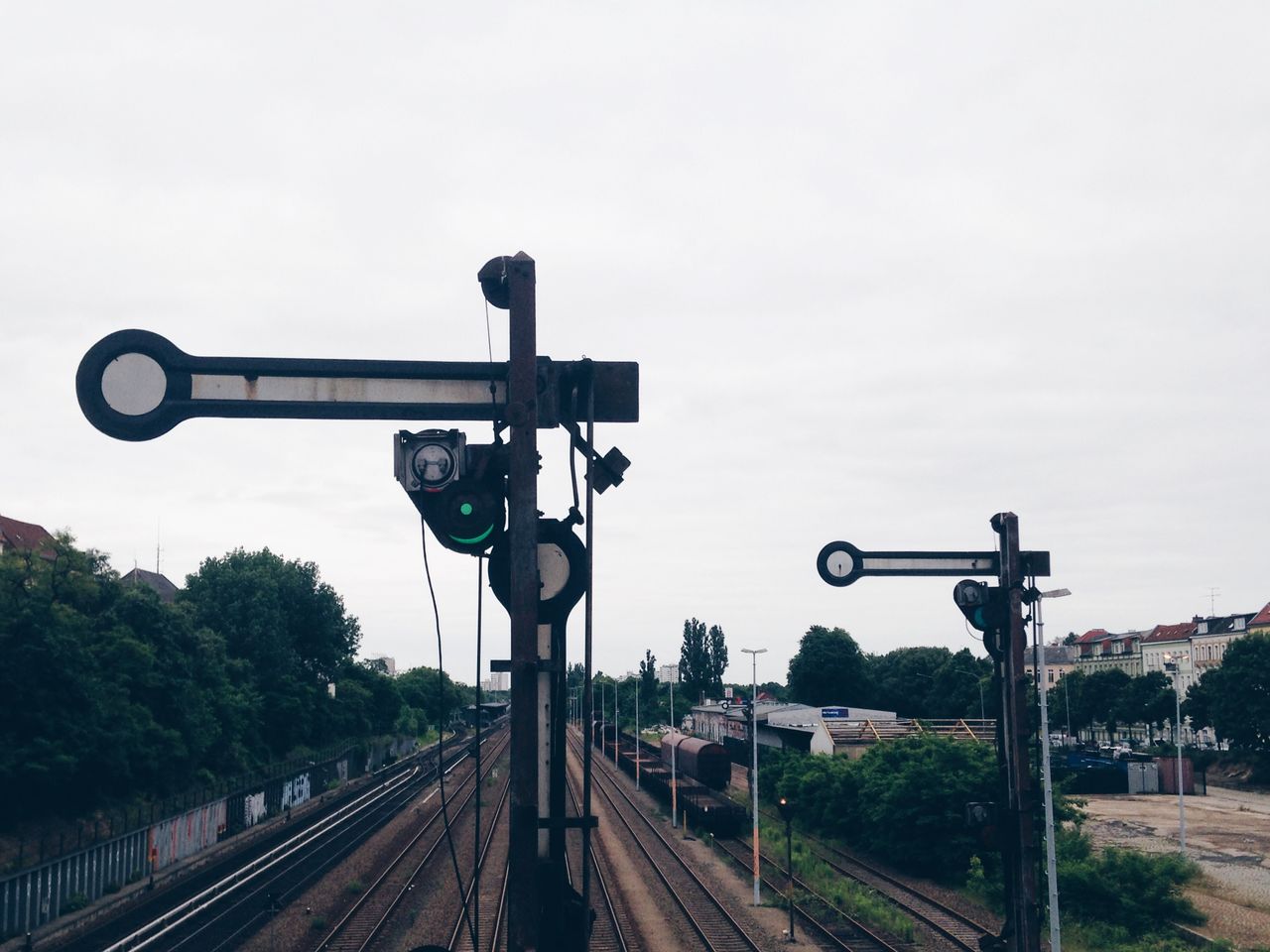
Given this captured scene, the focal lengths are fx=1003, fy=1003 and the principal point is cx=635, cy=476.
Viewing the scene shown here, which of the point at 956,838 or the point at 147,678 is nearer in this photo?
the point at 956,838

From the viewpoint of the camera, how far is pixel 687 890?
104 feet

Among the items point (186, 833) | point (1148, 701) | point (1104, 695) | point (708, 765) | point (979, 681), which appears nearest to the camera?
point (186, 833)

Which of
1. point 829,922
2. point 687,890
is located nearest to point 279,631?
point 687,890

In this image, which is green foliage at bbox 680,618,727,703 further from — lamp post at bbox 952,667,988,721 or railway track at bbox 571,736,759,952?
railway track at bbox 571,736,759,952

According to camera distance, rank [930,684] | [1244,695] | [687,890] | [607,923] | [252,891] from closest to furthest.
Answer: [607,923] < [252,891] < [687,890] < [1244,695] < [930,684]

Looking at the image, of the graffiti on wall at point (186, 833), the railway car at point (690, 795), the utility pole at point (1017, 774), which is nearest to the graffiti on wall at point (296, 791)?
the graffiti on wall at point (186, 833)

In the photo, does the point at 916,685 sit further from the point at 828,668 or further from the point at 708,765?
the point at 708,765

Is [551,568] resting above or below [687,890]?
above

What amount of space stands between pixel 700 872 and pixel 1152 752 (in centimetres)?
6620

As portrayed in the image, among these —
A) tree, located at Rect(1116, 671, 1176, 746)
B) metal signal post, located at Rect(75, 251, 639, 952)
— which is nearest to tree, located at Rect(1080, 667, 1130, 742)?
tree, located at Rect(1116, 671, 1176, 746)

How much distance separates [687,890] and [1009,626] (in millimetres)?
19708

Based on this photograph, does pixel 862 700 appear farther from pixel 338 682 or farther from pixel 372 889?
pixel 372 889

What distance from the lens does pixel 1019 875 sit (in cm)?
1549

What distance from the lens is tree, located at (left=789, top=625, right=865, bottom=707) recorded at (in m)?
112
